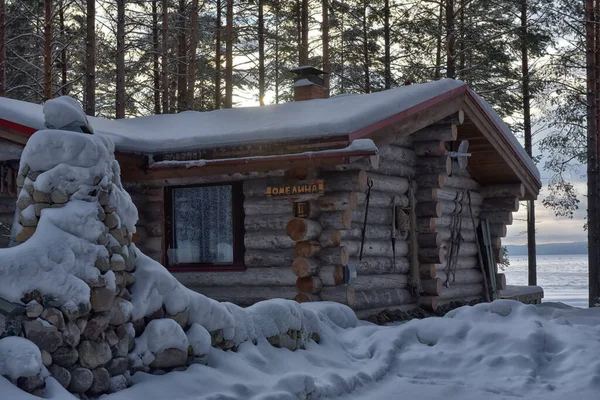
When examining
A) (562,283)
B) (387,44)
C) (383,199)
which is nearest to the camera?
(383,199)

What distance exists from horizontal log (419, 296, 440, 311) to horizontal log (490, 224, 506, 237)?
3.75 meters

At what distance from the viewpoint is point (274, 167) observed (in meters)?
11.1

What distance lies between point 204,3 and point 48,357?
2286 centimetres

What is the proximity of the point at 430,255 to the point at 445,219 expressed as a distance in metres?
1.75

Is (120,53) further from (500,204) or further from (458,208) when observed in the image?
(500,204)

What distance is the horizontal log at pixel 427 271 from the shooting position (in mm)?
13213

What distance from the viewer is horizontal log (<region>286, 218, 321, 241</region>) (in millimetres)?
10906

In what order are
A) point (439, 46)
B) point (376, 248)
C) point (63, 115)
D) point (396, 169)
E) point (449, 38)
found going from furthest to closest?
point (439, 46), point (449, 38), point (396, 169), point (376, 248), point (63, 115)

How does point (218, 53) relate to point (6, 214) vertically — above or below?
above

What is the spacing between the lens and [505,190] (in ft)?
53.0

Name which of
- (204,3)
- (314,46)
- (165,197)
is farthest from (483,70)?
(165,197)

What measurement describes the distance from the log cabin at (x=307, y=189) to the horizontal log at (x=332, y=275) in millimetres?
16

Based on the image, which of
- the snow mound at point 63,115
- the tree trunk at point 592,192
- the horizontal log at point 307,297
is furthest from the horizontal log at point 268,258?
the tree trunk at point 592,192

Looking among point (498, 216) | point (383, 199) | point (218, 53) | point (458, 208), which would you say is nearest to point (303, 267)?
point (383, 199)
